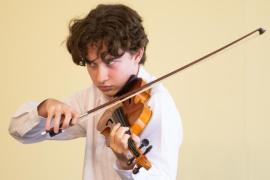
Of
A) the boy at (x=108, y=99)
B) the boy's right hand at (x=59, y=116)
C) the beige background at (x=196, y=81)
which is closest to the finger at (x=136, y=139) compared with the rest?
the boy at (x=108, y=99)

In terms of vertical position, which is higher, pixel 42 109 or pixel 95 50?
pixel 95 50

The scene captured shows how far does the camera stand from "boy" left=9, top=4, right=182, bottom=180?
0.86m

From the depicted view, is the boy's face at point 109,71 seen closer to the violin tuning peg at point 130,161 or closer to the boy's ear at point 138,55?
the boy's ear at point 138,55

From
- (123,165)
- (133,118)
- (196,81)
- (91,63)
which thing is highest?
(196,81)

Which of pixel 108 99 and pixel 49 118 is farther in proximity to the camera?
pixel 108 99

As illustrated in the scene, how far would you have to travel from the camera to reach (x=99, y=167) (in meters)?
1.02

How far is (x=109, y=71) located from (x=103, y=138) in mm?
196

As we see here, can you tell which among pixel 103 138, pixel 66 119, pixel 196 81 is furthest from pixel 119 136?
pixel 196 81

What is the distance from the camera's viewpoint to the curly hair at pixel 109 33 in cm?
92

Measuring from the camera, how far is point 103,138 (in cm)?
103

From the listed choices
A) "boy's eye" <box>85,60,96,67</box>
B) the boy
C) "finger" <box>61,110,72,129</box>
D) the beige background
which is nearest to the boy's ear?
the boy

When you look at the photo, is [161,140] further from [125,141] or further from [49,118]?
[49,118]

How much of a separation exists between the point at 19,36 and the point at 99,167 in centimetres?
80

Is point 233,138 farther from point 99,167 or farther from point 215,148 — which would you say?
point 99,167
